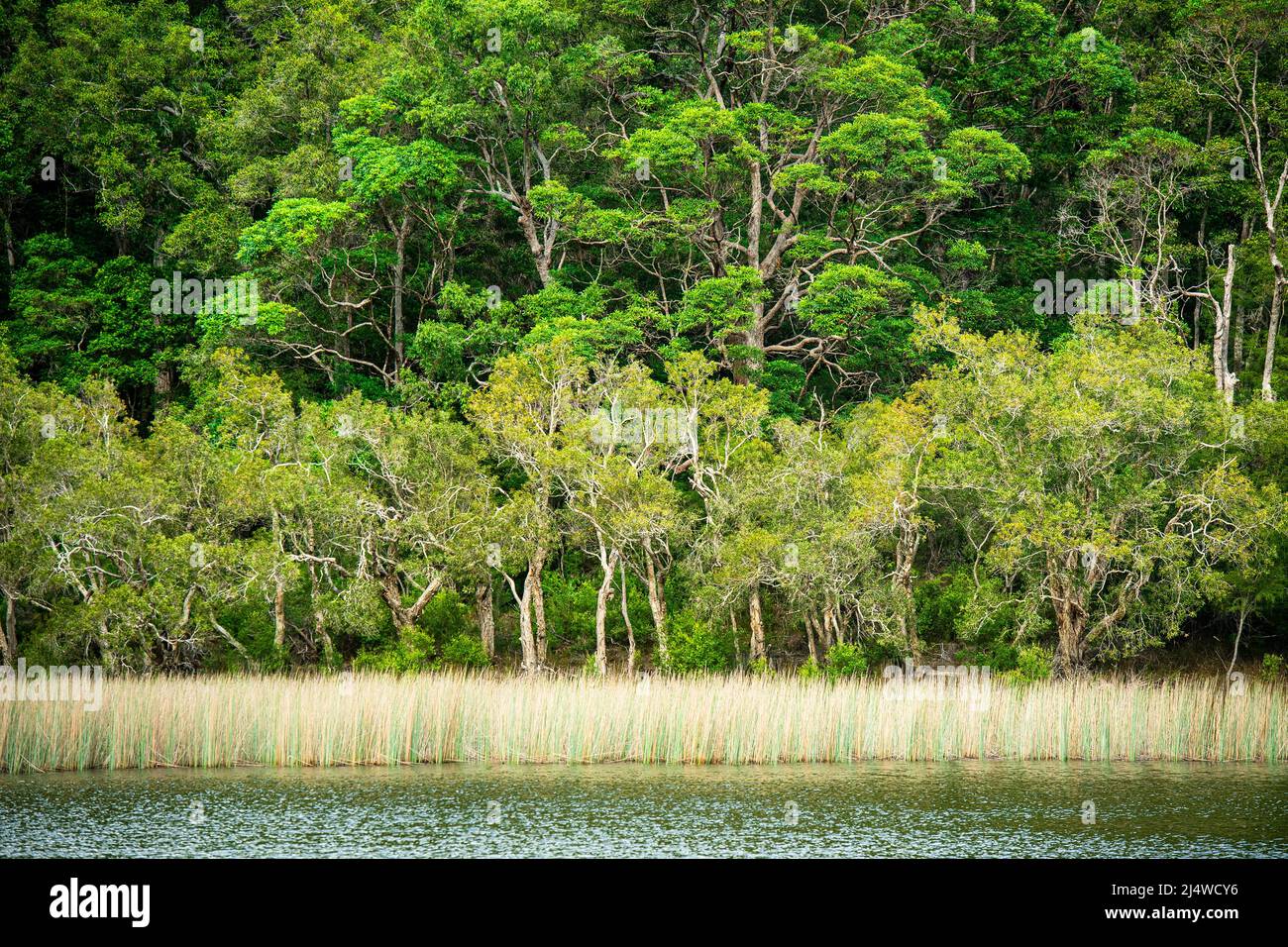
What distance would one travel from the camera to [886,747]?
1734 cm

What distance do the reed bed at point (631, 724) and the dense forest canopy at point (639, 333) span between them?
12.0 feet

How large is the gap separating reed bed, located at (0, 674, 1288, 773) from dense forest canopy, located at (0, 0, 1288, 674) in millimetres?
3660

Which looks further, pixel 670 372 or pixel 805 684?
pixel 670 372

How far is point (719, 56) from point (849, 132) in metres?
4.36

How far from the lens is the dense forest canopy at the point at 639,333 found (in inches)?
850

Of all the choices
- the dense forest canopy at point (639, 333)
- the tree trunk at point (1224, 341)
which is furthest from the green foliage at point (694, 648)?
the tree trunk at point (1224, 341)

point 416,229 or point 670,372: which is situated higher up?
point 416,229

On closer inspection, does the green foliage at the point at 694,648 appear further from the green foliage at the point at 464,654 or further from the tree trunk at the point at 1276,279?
→ the tree trunk at the point at 1276,279

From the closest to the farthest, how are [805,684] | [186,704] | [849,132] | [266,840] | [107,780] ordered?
[266,840]
[107,780]
[186,704]
[805,684]
[849,132]

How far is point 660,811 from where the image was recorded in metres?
13.8

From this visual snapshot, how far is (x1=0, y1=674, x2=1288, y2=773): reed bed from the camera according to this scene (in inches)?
647

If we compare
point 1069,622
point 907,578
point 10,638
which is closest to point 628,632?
point 907,578

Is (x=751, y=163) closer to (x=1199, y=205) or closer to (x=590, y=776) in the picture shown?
(x=1199, y=205)

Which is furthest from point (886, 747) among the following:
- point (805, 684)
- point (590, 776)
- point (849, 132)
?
point (849, 132)
